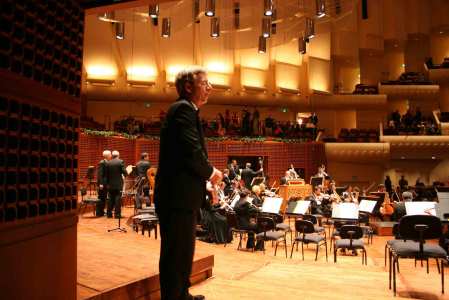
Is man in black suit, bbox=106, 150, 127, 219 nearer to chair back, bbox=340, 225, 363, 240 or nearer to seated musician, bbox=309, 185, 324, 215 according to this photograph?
chair back, bbox=340, 225, 363, 240

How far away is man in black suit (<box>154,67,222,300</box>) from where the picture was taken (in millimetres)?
2566

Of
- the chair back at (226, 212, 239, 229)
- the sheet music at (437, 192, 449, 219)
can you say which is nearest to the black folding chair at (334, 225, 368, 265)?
the sheet music at (437, 192, 449, 219)

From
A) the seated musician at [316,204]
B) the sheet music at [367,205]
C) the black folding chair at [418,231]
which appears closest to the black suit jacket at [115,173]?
the seated musician at [316,204]

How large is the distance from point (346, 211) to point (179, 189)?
8.20 metres

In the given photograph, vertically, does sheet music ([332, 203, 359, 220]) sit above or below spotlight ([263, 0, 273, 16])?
below

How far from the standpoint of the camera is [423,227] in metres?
5.32

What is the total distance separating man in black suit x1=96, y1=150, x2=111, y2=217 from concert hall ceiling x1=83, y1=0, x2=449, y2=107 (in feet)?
24.6

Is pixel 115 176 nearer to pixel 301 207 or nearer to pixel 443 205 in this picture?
pixel 301 207

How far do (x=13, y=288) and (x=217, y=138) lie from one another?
59.6 feet

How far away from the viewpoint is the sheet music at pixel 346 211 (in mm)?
9969

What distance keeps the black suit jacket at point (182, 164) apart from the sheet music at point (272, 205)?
7853 millimetres

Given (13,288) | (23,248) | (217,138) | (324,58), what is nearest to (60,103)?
(23,248)

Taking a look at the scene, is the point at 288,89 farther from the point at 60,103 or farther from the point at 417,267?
the point at 60,103

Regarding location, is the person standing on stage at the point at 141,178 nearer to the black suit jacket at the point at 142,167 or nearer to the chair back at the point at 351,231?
the black suit jacket at the point at 142,167
